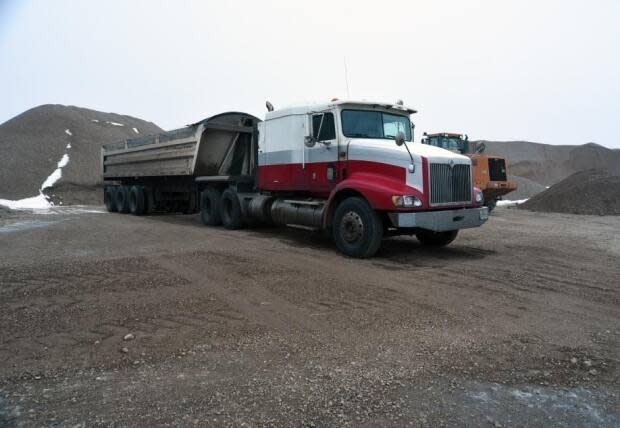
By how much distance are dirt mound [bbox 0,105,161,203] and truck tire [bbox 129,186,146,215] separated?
10610 mm

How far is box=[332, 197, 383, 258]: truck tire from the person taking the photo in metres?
7.82

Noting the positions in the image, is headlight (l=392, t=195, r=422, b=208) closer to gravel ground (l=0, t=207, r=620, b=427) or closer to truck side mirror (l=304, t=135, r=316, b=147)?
gravel ground (l=0, t=207, r=620, b=427)

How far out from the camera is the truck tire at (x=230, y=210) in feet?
39.4

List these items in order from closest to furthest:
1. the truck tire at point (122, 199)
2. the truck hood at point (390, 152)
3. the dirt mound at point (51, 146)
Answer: the truck hood at point (390, 152) → the truck tire at point (122, 199) → the dirt mound at point (51, 146)

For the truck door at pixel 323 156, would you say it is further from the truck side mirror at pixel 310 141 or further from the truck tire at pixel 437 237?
the truck tire at pixel 437 237

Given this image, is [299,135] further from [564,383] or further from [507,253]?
[564,383]

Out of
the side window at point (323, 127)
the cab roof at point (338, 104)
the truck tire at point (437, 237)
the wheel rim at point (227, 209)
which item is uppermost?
the cab roof at point (338, 104)

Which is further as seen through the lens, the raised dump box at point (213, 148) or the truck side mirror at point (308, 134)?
the raised dump box at point (213, 148)

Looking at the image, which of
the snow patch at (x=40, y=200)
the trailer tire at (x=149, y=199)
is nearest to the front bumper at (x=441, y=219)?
the trailer tire at (x=149, y=199)

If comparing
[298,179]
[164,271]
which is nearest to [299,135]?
[298,179]

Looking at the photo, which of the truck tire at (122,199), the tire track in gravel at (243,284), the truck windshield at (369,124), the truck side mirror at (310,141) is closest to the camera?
the tire track in gravel at (243,284)

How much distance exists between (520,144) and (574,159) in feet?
29.0

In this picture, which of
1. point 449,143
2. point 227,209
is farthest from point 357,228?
point 449,143

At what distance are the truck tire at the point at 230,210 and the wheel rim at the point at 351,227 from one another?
4.34 meters
